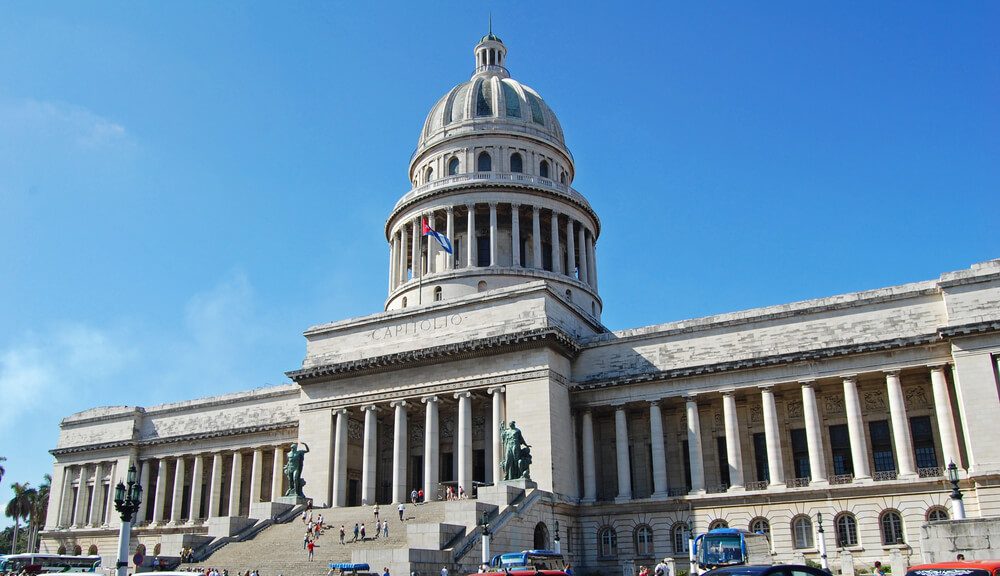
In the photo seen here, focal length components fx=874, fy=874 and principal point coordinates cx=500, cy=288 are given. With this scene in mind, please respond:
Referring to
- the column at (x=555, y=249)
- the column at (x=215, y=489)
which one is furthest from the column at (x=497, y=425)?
the column at (x=215, y=489)

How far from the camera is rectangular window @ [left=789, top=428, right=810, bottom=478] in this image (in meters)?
46.5

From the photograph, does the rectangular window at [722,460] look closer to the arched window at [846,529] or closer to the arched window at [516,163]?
the arched window at [846,529]

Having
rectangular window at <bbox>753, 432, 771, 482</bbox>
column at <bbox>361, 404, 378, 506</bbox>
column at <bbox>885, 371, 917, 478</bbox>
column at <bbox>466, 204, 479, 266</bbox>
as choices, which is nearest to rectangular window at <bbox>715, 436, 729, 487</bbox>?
rectangular window at <bbox>753, 432, 771, 482</bbox>

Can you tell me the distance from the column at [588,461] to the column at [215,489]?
2937cm

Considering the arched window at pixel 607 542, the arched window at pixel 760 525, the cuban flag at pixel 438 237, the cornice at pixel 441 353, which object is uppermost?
the cuban flag at pixel 438 237

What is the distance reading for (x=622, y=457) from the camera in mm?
48438

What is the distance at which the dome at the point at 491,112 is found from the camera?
2830 inches

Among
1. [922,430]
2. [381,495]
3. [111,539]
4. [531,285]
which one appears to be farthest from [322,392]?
[922,430]

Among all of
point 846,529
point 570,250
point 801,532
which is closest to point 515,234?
point 570,250

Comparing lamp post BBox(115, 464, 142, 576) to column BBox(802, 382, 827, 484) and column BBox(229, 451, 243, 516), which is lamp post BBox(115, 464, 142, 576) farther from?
column BBox(229, 451, 243, 516)

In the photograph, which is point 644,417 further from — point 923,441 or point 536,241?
point 536,241

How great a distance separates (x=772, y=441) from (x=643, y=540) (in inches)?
341

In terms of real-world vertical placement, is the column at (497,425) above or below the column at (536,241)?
below

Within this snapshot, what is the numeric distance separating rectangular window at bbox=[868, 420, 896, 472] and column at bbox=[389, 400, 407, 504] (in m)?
25.6
